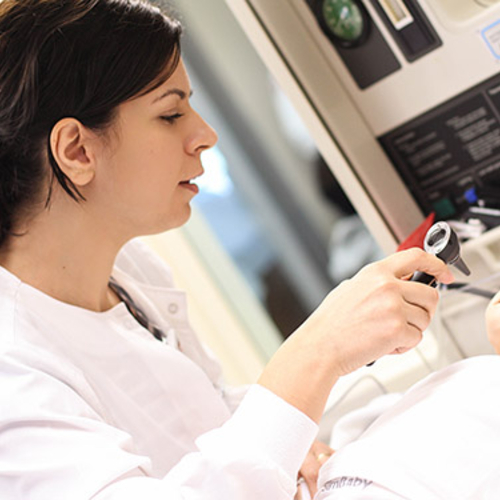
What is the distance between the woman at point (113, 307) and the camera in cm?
90

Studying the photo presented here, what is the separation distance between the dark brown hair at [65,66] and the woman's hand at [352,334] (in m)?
0.46

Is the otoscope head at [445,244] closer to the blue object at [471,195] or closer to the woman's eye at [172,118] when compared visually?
the woman's eye at [172,118]

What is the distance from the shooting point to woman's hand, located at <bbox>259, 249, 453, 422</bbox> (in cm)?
92

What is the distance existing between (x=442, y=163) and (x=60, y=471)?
43.8 inches

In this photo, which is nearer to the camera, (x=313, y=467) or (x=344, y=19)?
(x=313, y=467)

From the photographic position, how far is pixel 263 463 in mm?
880

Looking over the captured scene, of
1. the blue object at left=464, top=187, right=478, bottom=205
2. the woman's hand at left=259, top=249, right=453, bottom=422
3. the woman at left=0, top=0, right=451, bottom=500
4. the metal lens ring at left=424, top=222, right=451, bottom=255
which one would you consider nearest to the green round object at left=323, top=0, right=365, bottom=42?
the blue object at left=464, top=187, right=478, bottom=205

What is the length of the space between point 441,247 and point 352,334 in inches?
7.7

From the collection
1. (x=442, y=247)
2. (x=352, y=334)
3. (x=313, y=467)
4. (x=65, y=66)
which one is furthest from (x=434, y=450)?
(x=65, y=66)

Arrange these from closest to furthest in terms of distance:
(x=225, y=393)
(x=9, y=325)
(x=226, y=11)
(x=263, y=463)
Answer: (x=263, y=463) < (x=9, y=325) < (x=225, y=393) < (x=226, y=11)

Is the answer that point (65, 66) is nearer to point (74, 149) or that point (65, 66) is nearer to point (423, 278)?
point (74, 149)

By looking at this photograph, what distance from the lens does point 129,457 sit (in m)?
0.91

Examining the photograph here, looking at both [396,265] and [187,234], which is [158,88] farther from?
[187,234]

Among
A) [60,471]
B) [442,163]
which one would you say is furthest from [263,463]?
[442,163]
